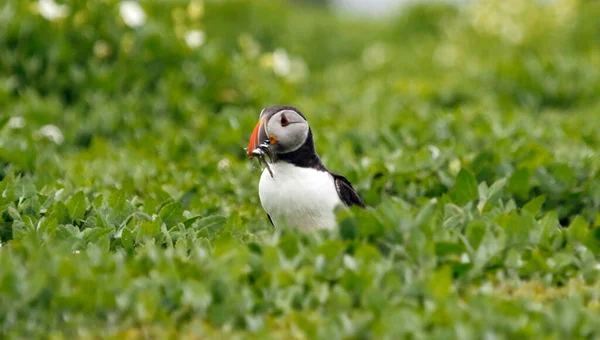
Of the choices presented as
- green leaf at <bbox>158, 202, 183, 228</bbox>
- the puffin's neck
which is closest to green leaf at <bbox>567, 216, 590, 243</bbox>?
the puffin's neck

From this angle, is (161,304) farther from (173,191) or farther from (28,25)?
(28,25)

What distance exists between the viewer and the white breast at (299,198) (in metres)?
4.57

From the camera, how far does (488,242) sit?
4.34 meters

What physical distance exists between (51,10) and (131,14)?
2.69ft

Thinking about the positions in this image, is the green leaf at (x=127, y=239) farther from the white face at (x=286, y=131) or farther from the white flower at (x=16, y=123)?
the white flower at (x=16, y=123)

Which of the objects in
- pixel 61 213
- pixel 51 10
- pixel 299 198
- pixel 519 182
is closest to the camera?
pixel 299 198

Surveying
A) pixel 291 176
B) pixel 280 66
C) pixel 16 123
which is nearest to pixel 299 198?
pixel 291 176

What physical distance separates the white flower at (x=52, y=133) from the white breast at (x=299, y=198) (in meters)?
3.69

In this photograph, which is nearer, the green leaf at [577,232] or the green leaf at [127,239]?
the green leaf at [577,232]

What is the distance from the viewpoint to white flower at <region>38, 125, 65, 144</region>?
25.6 ft

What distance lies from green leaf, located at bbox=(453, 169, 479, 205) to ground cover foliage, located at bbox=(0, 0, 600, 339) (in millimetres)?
10

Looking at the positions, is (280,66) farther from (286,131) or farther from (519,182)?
(286,131)

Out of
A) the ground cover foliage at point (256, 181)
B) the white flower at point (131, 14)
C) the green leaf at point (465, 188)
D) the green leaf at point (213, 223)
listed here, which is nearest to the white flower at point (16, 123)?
the ground cover foliage at point (256, 181)

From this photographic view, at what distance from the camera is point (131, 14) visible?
9531mm
